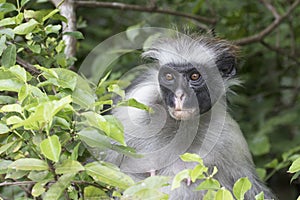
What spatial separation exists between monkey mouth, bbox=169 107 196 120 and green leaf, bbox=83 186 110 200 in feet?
3.29

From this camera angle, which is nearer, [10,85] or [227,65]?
[10,85]

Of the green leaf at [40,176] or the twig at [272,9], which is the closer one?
the green leaf at [40,176]

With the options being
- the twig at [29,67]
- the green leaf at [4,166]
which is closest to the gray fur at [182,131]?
the twig at [29,67]

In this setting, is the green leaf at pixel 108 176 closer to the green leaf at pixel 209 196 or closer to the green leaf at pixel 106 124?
the green leaf at pixel 106 124

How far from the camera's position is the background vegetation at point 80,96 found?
2.24 m

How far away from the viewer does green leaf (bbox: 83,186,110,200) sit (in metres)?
2.44

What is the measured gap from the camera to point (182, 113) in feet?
11.1

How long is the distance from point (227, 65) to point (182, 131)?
22.6 inches

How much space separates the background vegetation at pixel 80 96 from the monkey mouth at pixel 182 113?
1.19 ft

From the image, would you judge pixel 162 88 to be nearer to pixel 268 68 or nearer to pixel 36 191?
pixel 36 191

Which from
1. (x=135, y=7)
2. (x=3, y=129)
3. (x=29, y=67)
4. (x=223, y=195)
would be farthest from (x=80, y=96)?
(x=135, y=7)

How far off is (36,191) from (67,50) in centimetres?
181

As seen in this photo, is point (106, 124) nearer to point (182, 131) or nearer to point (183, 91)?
point (183, 91)

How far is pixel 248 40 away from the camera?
18.1ft
